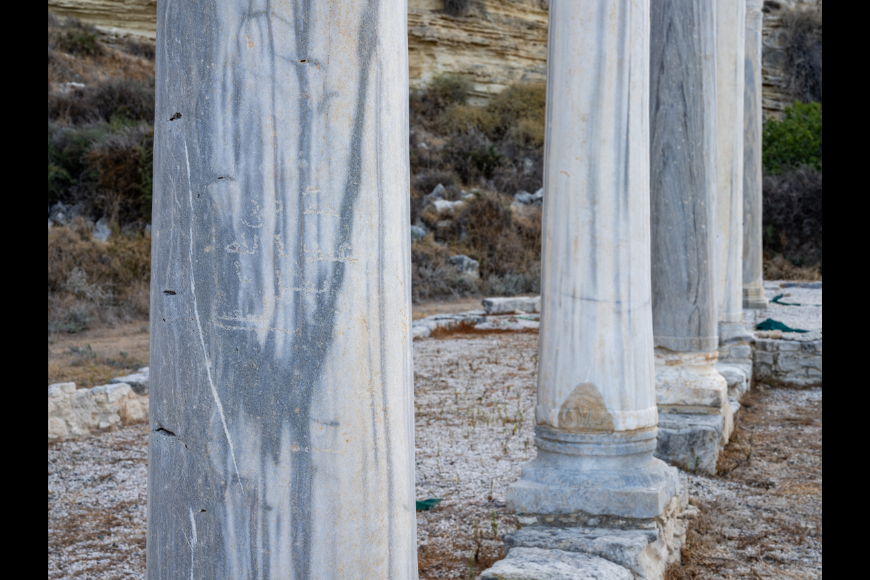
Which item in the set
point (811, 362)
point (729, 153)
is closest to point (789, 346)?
point (811, 362)

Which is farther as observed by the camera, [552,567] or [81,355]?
[81,355]

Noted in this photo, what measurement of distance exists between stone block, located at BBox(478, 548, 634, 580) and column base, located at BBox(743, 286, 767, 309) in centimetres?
1176

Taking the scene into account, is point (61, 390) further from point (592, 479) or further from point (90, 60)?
point (90, 60)

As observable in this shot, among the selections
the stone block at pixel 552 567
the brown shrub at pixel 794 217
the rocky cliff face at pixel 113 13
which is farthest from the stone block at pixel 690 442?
the rocky cliff face at pixel 113 13

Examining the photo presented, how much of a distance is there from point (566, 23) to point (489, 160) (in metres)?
23.9

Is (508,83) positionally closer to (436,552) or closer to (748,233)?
(748,233)

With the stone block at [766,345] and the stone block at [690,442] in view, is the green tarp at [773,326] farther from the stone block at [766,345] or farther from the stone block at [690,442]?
the stone block at [690,442]

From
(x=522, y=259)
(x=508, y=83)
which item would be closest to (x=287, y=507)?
(x=522, y=259)

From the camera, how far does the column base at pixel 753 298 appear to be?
13922 mm

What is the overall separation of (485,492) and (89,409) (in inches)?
181

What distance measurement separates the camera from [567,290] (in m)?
3.84

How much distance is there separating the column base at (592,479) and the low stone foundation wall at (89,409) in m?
5.52

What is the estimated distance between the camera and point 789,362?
9836 mm

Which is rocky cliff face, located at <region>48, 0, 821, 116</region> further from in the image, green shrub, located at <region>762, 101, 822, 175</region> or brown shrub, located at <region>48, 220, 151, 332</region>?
brown shrub, located at <region>48, 220, 151, 332</region>
